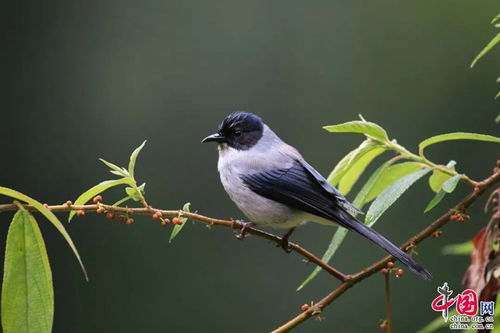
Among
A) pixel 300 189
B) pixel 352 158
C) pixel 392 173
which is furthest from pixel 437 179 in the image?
pixel 300 189

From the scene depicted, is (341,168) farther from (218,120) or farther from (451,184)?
(218,120)

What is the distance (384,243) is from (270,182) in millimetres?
1000

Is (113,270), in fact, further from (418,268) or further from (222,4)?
(418,268)

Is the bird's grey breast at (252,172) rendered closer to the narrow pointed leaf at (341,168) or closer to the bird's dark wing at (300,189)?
the bird's dark wing at (300,189)

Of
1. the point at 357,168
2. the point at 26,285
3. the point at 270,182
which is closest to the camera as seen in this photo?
the point at 26,285

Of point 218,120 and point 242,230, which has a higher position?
point 218,120

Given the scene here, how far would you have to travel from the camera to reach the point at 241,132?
3590 mm

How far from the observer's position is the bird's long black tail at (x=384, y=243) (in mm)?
2100

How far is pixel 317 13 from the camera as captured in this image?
30.6 feet

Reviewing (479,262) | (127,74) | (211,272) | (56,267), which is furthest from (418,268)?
(127,74)

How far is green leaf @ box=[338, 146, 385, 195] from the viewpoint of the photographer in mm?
2187

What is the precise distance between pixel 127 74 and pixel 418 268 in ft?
25.3

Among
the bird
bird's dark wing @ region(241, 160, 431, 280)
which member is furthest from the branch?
the bird

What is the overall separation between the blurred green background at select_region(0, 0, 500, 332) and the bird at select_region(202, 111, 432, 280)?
412cm
